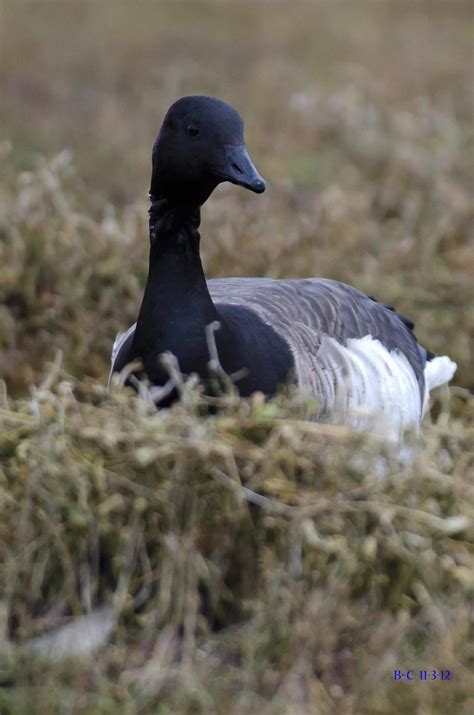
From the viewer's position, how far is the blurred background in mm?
6492

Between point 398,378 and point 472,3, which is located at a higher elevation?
point 472,3

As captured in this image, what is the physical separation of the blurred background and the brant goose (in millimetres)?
1700

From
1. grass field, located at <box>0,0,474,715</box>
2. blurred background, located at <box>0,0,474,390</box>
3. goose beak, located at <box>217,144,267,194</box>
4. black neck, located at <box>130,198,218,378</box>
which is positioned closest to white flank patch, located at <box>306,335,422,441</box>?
grass field, located at <box>0,0,474,715</box>

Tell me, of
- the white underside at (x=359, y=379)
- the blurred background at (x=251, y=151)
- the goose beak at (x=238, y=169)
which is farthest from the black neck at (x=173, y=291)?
the blurred background at (x=251, y=151)

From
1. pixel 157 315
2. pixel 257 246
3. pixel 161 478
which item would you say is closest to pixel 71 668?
pixel 161 478

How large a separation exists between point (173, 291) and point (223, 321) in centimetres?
21

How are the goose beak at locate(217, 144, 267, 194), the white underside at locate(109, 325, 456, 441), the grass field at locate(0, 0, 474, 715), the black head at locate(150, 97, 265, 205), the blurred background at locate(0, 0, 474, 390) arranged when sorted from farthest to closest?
the blurred background at locate(0, 0, 474, 390), the white underside at locate(109, 325, 456, 441), the black head at locate(150, 97, 265, 205), the goose beak at locate(217, 144, 267, 194), the grass field at locate(0, 0, 474, 715)

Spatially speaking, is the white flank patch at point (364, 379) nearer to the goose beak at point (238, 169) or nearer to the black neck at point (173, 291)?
the black neck at point (173, 291)

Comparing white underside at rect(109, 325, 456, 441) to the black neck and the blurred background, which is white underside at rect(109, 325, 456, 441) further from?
the blurred background

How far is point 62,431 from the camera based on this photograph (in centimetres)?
384

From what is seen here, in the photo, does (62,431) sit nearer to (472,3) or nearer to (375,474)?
(375,474)

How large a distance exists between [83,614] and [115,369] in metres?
1.20

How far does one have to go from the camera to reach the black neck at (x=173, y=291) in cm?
430

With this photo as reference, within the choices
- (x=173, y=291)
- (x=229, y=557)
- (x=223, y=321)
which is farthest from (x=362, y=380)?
(x=229, y=557)
